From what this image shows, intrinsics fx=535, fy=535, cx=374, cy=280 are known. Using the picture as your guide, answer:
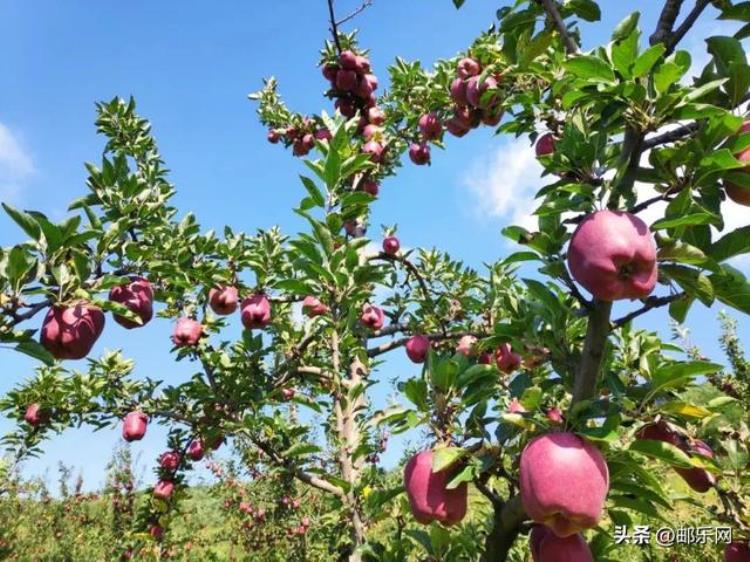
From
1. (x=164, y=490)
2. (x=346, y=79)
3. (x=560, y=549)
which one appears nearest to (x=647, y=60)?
(x=560, y=549)

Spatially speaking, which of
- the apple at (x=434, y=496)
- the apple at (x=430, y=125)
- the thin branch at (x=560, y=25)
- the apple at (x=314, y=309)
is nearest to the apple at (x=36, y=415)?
the apple at (x=314, y=309)

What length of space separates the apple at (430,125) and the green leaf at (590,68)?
367cm

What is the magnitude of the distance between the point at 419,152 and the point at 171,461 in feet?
12.1

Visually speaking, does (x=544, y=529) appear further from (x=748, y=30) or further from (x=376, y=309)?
(x=376, y=309)

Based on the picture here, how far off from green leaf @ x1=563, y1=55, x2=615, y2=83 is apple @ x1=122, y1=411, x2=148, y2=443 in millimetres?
3701

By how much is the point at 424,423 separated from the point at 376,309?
3.29 meters

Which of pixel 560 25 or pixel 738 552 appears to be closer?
pixel 560 25

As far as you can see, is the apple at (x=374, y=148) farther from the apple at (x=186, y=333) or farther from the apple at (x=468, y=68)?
the apple at (x=186, y=333)

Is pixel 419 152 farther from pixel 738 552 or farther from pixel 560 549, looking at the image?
pixel 560 549

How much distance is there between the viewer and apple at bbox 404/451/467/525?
163 cm

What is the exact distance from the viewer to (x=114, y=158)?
8.42 ft

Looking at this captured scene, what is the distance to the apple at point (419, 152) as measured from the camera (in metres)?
5.49

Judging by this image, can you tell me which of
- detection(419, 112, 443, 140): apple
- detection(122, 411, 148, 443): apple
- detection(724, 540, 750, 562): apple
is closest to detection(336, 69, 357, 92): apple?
detection(419, 112, 443, 140): apple

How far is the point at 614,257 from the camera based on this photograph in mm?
1311
